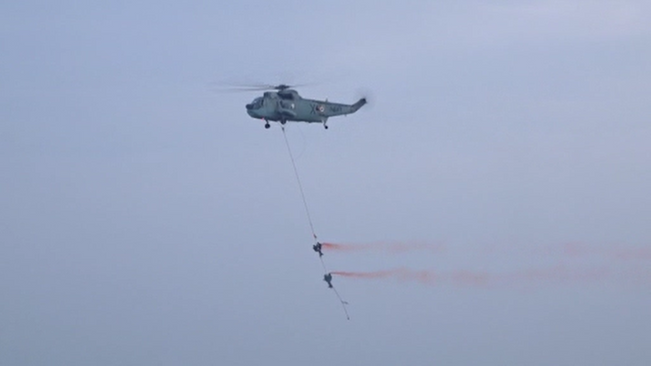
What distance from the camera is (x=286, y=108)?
262 ft

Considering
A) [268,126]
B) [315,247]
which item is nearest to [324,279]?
[315,247]

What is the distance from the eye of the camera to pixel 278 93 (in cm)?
8006

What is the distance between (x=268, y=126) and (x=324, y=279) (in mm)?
10864

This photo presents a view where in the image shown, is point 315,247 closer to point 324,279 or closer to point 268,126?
point 324,279

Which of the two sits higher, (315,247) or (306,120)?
(306,120)

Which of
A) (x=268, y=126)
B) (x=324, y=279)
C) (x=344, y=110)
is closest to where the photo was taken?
(x=324, y=279)

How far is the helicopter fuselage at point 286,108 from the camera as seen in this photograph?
260ft

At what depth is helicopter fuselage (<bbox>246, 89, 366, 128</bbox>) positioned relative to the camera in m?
79.3

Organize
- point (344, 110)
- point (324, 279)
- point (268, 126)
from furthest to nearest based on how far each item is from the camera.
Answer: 1. point (344, 110)
2. point (268, 126)
3. point (324, 279)

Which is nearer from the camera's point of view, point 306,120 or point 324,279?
point 324,279

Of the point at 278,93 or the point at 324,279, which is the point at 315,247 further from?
the point at 278,93

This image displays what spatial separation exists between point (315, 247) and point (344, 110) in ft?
44.2

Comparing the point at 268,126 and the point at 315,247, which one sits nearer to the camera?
the point at 315,247

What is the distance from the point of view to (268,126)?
3098 inches
